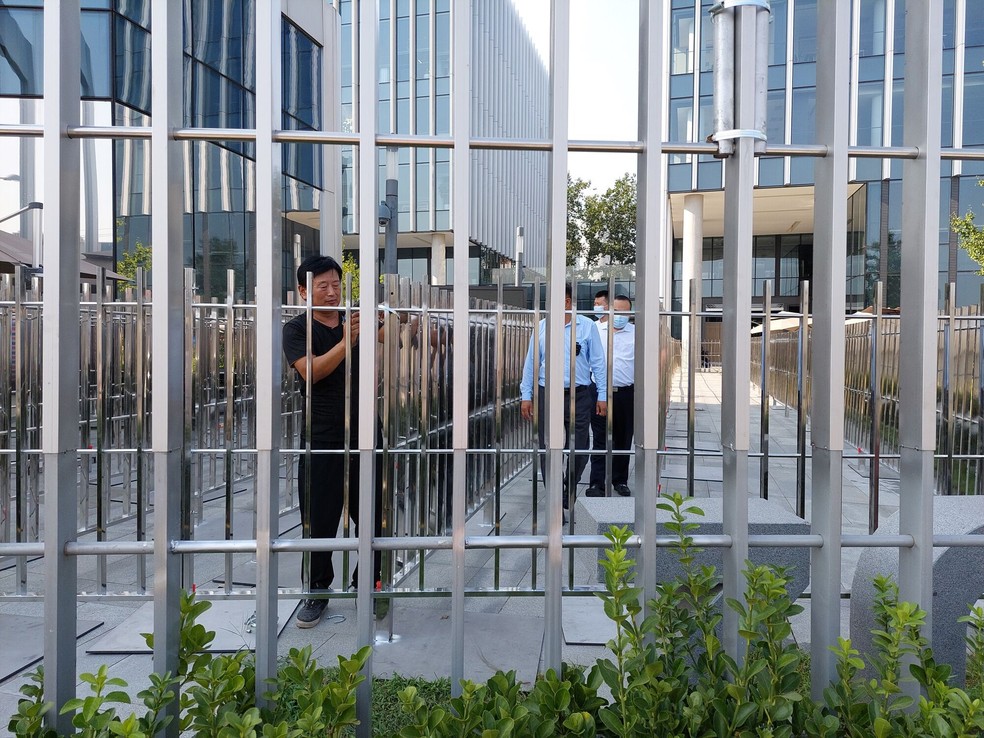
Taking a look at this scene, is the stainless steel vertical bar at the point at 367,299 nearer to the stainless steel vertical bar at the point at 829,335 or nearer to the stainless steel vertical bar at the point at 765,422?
the stainless steel vertical bar at the point at 829,335

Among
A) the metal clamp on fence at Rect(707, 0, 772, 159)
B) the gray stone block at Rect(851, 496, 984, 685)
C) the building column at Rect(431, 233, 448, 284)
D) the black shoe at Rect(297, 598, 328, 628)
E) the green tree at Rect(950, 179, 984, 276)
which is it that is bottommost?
the black shoe at Rect(297, 598, 328, 628)

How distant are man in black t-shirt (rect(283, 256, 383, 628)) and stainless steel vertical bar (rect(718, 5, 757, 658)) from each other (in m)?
2.58

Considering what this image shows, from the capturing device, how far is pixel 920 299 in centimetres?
202

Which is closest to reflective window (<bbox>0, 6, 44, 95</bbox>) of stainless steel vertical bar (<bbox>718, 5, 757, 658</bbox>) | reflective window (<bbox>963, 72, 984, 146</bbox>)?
stainless steel vertical bar (<bbox>718, 5, 757, 658</bbox>)

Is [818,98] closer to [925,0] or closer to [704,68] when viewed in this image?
[925,0]

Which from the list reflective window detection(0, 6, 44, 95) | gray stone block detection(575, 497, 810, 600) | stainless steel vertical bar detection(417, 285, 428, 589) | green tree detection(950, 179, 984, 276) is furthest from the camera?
green tree detection(950, 179, 984, 276)

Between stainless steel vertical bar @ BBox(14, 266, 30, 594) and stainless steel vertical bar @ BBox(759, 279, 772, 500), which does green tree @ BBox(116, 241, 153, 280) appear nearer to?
stainless steel vertical bar @ BBox(14, 266, 30, 594)

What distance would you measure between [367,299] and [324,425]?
2.67 metres

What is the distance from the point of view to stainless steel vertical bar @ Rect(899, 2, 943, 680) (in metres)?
1.99

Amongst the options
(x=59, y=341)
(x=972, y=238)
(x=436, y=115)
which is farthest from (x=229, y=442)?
(x=436, y=115)

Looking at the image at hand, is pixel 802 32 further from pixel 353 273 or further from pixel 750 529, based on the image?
pixel 750 529

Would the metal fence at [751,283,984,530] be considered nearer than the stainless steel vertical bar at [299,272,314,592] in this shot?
No

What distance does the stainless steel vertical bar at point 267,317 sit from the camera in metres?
1.94

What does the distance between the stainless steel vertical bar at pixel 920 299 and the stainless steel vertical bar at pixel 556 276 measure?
2.94ft
